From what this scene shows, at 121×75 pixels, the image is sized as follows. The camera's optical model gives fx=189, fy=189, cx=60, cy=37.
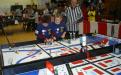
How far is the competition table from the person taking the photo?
1936 millimetres

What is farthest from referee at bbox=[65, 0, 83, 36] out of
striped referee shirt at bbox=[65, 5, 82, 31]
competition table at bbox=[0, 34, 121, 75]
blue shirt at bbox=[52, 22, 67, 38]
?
competition table at bbox=[0, 34, 121, 75]

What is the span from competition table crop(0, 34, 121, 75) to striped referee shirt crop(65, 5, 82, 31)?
3.57 ft

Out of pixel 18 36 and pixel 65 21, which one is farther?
pixel 18 36

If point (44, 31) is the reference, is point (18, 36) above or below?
below

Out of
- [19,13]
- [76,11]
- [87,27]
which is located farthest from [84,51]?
[19,13]

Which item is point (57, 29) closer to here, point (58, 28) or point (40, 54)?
point (58, 28)

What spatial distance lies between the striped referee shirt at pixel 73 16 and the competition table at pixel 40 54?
3.57 ft

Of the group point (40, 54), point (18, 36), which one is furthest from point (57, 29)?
point (18, 36)

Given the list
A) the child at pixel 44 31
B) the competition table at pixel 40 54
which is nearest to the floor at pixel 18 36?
the child at pixel 44 31

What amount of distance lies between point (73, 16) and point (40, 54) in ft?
6.41

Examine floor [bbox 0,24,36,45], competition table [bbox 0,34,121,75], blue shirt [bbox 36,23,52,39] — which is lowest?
floor [bbox 0,24,36,45]

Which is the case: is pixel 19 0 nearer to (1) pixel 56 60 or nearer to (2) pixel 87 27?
(2) pixel 87 27

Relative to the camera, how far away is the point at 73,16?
4215 millimetres

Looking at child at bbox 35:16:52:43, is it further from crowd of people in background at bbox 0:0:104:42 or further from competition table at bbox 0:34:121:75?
competition table at bbox 0:34:121:75
